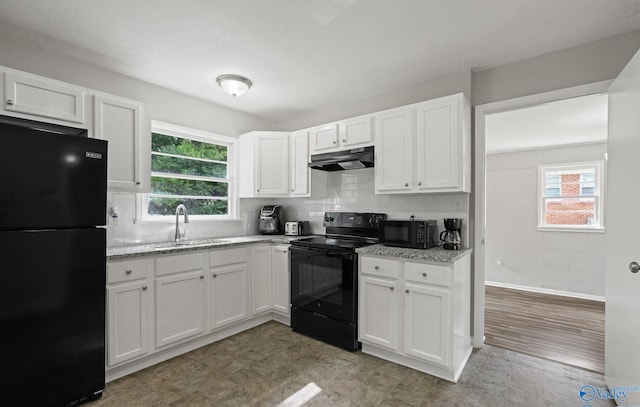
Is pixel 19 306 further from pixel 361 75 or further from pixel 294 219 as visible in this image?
pixel 361 75

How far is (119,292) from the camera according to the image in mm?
2277

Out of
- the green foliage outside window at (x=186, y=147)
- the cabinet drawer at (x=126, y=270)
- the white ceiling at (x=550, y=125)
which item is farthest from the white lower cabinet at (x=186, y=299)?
the white ceiling at (x=550, y=125)

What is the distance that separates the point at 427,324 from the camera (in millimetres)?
2367

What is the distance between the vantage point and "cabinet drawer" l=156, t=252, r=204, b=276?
99.7 inches

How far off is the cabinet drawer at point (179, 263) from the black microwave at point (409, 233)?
1693 mm

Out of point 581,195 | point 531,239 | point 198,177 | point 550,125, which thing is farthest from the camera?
point 531,239

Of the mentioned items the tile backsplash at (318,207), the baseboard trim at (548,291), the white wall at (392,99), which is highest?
the white wall at (392,99)

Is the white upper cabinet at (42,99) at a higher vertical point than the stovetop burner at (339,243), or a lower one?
higher

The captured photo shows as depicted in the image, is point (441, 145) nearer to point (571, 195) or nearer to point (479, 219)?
point (479, 219)

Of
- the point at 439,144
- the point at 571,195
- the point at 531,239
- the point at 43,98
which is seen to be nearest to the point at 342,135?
the point at 439,144

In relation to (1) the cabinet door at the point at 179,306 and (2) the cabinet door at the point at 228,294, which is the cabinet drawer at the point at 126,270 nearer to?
(1) the cabinet door at the point at 179,306

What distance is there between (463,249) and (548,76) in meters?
1.60

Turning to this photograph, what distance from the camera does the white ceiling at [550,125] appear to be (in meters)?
3.41

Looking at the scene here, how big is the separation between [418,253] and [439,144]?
3.14 feet
